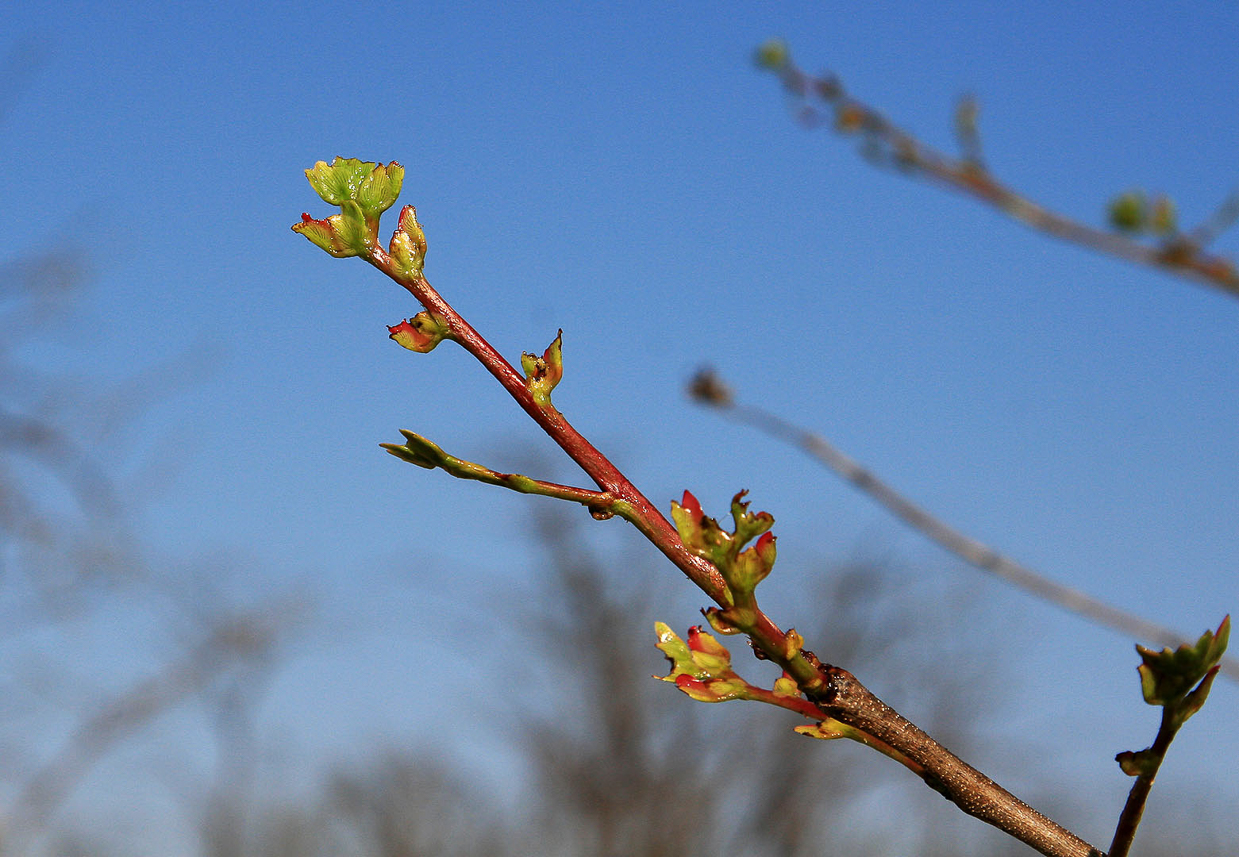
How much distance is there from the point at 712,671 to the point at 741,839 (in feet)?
61.7

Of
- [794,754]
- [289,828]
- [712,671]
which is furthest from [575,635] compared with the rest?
[712,671]

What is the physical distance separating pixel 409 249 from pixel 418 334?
0.20ft

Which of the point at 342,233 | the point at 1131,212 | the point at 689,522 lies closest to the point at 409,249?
the point at 342,233

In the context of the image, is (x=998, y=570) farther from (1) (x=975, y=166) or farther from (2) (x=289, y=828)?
(2) (x=289, y=828)

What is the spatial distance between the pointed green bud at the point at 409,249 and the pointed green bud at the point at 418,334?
34mm

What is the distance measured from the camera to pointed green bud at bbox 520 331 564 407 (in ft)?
2.44

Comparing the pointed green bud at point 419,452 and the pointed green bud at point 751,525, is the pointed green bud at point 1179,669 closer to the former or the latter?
the pointed green bud at point 751,525

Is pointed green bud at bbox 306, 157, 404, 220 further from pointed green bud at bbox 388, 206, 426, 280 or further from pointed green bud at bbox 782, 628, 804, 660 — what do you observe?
pointed green bud at bbox 782, 628, 804, 660

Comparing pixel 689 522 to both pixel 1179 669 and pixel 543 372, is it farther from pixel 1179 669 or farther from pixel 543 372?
pixel 1179 669

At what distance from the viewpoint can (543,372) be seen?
0.75 m

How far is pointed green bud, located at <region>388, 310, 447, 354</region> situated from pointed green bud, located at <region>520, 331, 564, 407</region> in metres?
0.07

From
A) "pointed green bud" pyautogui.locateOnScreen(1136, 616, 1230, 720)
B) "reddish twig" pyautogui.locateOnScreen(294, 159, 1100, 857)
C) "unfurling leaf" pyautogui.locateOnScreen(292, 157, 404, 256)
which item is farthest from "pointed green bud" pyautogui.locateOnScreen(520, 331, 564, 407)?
"pointed green bud" pyautogui.locateOnScreen(1136, 616, 1230, 720)

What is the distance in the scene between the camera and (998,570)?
66.8 inches

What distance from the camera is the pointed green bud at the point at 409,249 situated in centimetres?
78
